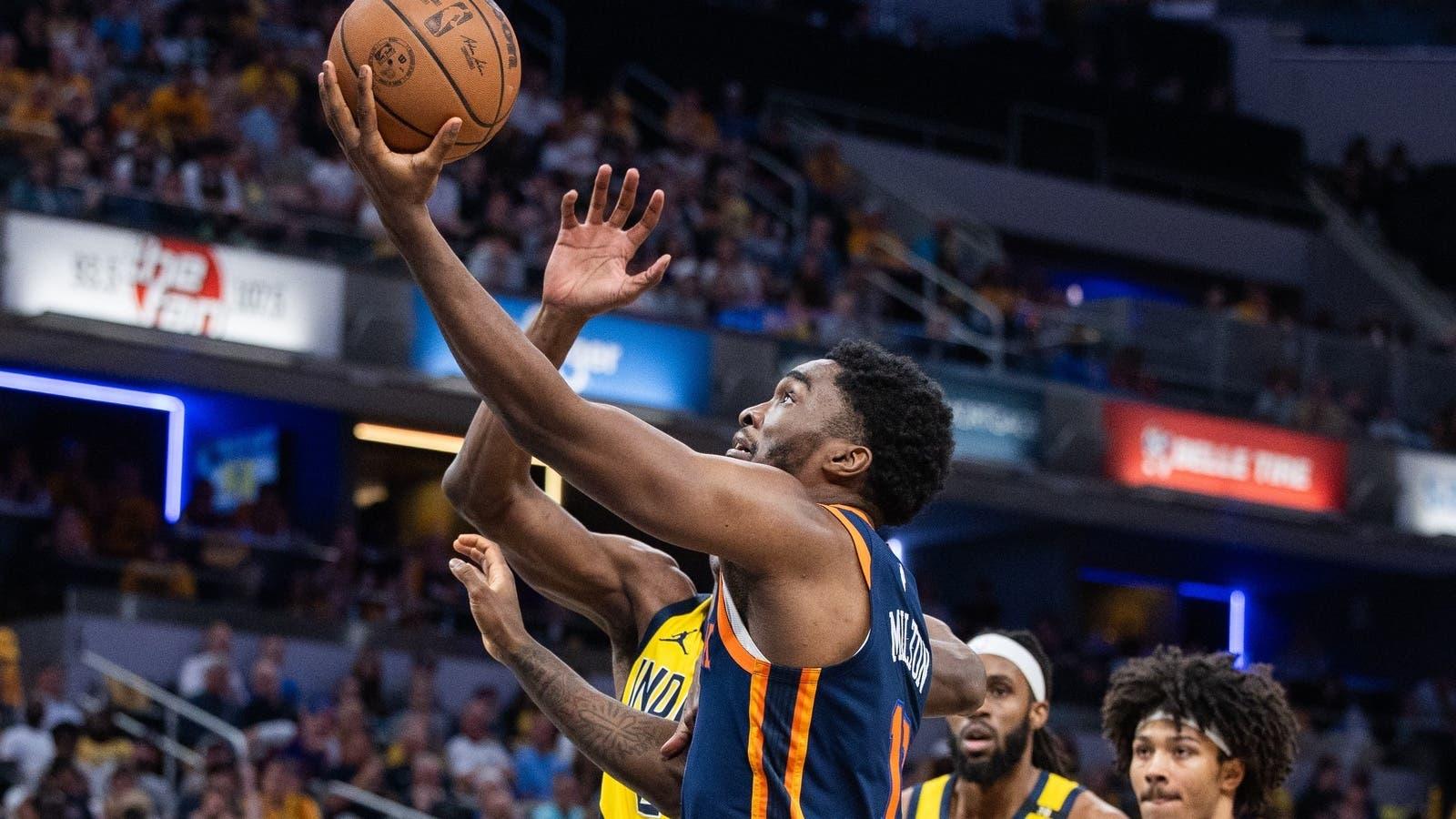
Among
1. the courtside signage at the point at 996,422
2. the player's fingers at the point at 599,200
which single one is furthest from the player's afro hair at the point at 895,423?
the courtside signage at the point at 996,422

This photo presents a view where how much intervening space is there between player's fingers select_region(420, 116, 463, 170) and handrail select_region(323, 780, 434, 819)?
895 centimetres

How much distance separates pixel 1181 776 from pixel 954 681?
1029 millimetres

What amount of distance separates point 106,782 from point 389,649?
3.86 m

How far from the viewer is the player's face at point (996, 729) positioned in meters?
6.28

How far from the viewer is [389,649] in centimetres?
1558

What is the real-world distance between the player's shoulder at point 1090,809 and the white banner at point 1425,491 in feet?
54.5

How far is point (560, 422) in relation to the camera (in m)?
3.57

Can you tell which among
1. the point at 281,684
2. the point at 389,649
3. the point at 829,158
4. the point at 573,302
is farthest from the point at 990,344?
the point at 573,302

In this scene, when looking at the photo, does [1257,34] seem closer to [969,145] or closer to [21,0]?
[969,145]

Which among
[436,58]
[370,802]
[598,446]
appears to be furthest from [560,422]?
[370,802]

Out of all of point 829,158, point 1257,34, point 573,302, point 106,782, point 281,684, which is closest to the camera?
point 573,302

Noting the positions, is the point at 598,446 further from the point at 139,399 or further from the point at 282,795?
the point at 139,399

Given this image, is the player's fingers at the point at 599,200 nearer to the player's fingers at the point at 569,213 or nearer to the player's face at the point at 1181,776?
→ the player's fingers at the point at 569,213

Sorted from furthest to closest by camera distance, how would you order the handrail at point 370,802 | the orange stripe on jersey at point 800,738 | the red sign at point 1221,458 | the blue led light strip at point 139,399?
the red sign at point 1221,458, the blue led light strip at point 139,399, the handrail at point 370,802, the orange stripe on jersey at point 800,738
